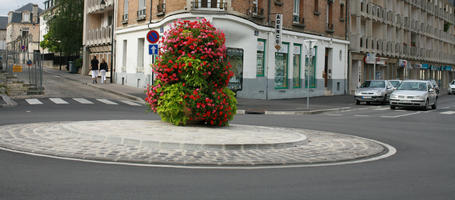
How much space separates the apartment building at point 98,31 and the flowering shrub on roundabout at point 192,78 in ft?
91.6

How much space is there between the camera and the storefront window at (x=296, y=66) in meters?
34.7

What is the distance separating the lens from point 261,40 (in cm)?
3070

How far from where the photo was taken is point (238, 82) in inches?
1139

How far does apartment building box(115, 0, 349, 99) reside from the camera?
2841 cm

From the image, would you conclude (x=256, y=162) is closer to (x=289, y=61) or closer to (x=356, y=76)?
(x=289, y=61)

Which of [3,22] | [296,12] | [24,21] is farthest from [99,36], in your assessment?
[3,22]

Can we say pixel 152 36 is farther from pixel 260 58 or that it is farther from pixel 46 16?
pixel 46 16

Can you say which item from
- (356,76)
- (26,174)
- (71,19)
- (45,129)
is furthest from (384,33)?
(26,174)

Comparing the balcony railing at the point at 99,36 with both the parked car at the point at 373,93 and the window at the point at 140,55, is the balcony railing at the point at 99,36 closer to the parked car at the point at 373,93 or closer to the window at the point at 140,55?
the window at the point at 140,55

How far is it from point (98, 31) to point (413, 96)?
92.0ft

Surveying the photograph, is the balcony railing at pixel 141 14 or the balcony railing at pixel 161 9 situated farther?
the balcony railing at pixel 141 14

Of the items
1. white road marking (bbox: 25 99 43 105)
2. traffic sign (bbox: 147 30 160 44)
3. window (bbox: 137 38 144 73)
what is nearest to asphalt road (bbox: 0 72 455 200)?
white road marking (bbox: 25 99 43 105)

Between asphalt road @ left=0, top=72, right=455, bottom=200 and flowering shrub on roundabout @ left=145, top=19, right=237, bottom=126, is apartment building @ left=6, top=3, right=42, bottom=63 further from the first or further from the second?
asphalt road @ left=0, top=72, right=455, bottom=200

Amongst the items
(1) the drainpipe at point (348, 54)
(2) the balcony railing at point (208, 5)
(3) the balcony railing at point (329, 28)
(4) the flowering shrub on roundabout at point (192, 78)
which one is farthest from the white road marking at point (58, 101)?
(1) the drainpipe at point (348, 54)
